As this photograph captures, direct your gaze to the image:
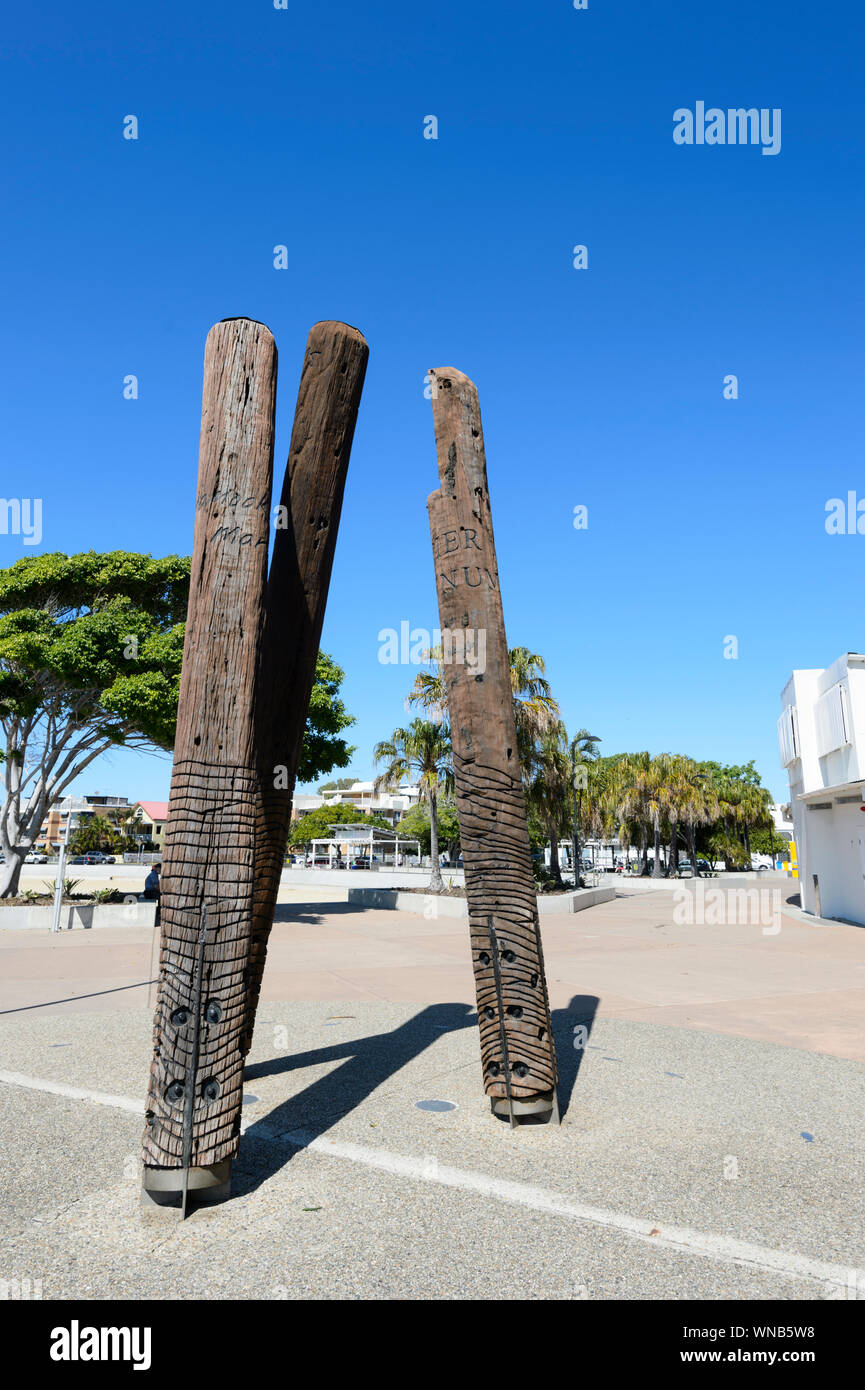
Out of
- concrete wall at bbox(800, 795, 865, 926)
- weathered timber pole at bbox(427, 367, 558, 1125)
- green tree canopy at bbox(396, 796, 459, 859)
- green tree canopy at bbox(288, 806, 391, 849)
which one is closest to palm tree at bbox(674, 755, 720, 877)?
green tree canopy at bbox(396, 796, 459, 859)

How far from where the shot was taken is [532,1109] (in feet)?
15.9

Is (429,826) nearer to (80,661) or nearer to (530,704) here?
(530,704)

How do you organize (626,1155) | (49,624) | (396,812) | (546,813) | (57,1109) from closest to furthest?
(626,1155)
(57,1109)
(49,624)
(546,813)
(396,812)

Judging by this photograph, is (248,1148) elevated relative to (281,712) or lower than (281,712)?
lower

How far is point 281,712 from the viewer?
5.32 m

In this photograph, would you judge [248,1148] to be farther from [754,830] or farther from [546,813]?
[754,830]

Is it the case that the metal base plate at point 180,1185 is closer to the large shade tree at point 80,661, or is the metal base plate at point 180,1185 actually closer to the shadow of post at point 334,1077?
the shadow of post at point 334,1077

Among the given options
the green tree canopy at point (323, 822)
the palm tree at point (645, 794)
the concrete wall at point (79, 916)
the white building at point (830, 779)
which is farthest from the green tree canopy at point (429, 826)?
the concrete wall at point (79, 916)

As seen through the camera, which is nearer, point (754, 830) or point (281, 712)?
point (281, 712)

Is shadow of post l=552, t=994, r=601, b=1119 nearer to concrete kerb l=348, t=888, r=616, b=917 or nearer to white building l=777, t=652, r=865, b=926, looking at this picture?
white building l=777, t=652, r=865, b=926

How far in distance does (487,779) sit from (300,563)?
1828 mm

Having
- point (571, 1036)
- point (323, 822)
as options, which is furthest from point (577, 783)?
point (323, 822)
